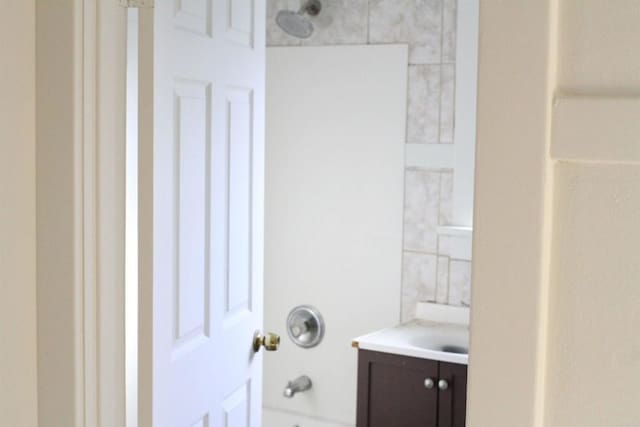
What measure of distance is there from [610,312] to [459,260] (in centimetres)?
215

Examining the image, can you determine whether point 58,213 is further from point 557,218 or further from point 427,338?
point 427,338

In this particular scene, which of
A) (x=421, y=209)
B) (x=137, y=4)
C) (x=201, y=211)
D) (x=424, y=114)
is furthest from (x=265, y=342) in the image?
(x=424, y=114)

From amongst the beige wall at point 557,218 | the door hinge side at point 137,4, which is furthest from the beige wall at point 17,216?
the beige wall at point 557,218

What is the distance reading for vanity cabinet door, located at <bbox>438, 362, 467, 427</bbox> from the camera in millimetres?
2838

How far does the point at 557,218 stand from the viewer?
1.08m

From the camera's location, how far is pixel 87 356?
1.62m

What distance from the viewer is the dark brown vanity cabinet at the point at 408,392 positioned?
287 cm

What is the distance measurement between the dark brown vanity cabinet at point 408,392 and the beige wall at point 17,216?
154 cm

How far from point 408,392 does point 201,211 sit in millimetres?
1312

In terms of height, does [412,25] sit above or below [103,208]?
above

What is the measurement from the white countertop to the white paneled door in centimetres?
71

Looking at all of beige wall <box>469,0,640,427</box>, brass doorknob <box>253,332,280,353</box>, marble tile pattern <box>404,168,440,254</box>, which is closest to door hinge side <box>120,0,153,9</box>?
beige wall <box>469,0,640,427</box>

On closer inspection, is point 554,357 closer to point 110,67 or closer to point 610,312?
point 610,312

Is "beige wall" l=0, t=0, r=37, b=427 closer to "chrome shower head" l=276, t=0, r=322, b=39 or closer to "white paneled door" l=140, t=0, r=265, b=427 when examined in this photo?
"white paneled door" l=140, t=0, r=265, b=427
